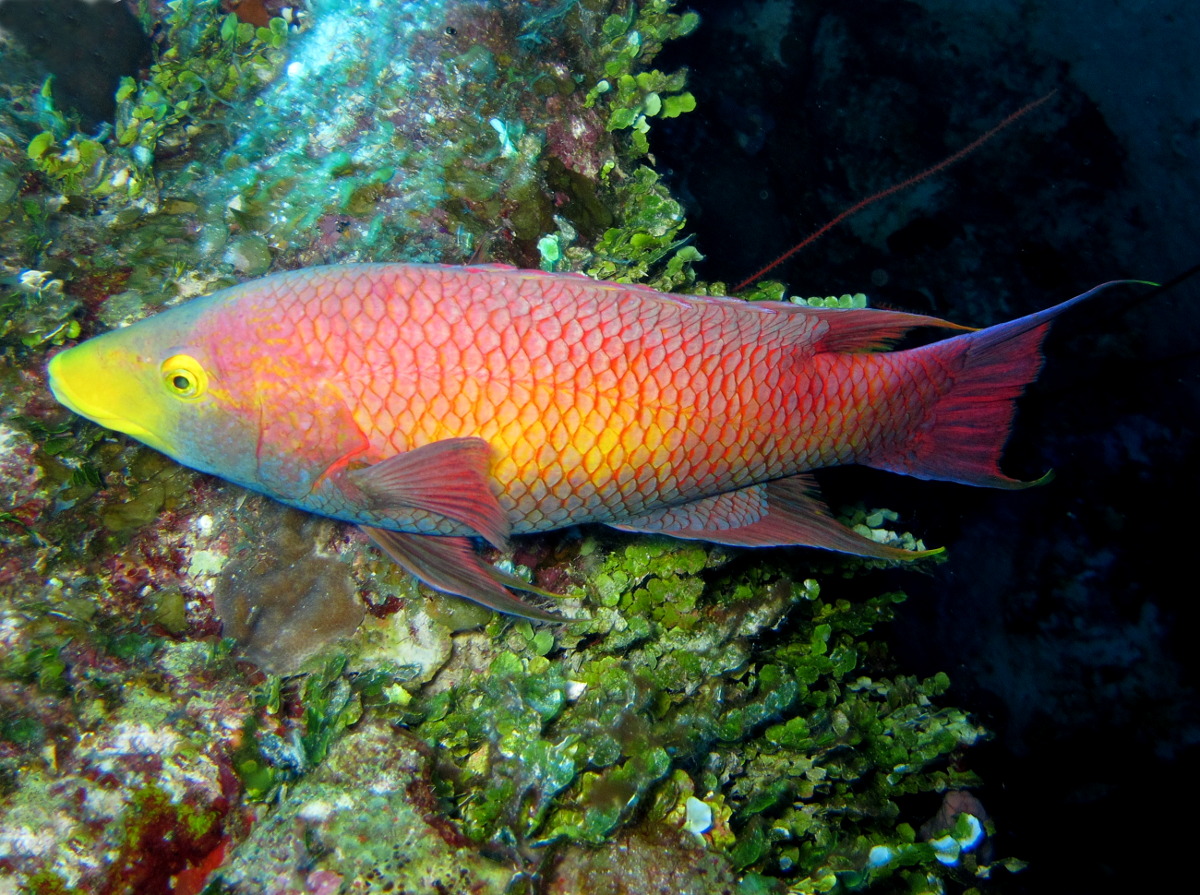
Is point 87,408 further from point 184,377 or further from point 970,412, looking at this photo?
point 970,412

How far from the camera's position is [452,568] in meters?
2.39

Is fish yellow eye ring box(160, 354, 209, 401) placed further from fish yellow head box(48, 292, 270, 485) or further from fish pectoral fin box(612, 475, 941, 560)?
fish pectoral fin box(612, 475, 941, 560)

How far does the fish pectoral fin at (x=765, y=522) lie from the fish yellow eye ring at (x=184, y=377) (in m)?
1.77

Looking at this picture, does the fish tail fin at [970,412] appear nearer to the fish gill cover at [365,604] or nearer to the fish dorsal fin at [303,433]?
the fish gill cover at [365,604]

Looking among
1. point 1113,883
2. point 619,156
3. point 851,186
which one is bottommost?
point 1113,883

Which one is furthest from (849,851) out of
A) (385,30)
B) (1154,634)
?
(385,30)

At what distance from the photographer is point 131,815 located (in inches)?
86.4

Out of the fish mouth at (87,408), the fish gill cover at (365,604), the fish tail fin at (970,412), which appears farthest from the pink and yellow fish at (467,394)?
the fish gill cover at (365,604)

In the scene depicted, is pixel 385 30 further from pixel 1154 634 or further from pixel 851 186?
pixel 1154 634

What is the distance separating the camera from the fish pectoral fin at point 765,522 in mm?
2637

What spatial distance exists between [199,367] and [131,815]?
1786mm

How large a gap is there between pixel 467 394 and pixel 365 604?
1.61 meters

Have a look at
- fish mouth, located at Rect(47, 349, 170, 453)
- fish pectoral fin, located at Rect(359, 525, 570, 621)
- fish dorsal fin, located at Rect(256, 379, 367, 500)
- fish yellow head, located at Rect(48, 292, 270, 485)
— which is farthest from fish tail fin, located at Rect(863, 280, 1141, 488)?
fish mouth, located at Rect(47, 349, 170, 453)

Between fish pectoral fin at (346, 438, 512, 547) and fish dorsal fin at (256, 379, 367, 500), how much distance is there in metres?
0.14
